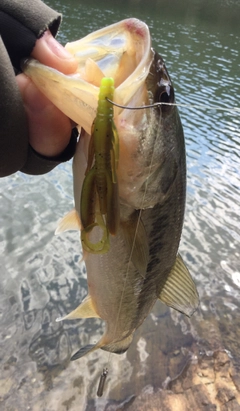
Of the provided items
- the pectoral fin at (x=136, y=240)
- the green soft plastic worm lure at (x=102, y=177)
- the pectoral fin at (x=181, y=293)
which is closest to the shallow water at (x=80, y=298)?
the pectoral fin at (x=181, y=293)

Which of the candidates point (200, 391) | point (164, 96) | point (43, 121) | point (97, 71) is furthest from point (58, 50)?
point (200, 391)

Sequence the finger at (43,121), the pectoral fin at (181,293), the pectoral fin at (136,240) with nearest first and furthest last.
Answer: the finger at (43,121), the pectoral fin at (136,240), the pectoral fin at (181,293)

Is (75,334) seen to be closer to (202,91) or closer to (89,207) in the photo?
(89,207)

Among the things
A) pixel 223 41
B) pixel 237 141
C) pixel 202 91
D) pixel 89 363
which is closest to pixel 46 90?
pixel 89 363

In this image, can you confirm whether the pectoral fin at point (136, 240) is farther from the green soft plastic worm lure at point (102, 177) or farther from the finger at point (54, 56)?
the finger at point (54, 56)

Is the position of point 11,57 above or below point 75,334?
above

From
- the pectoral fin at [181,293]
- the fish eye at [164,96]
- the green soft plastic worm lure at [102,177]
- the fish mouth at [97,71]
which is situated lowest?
the pectoral fin at [181,293]
